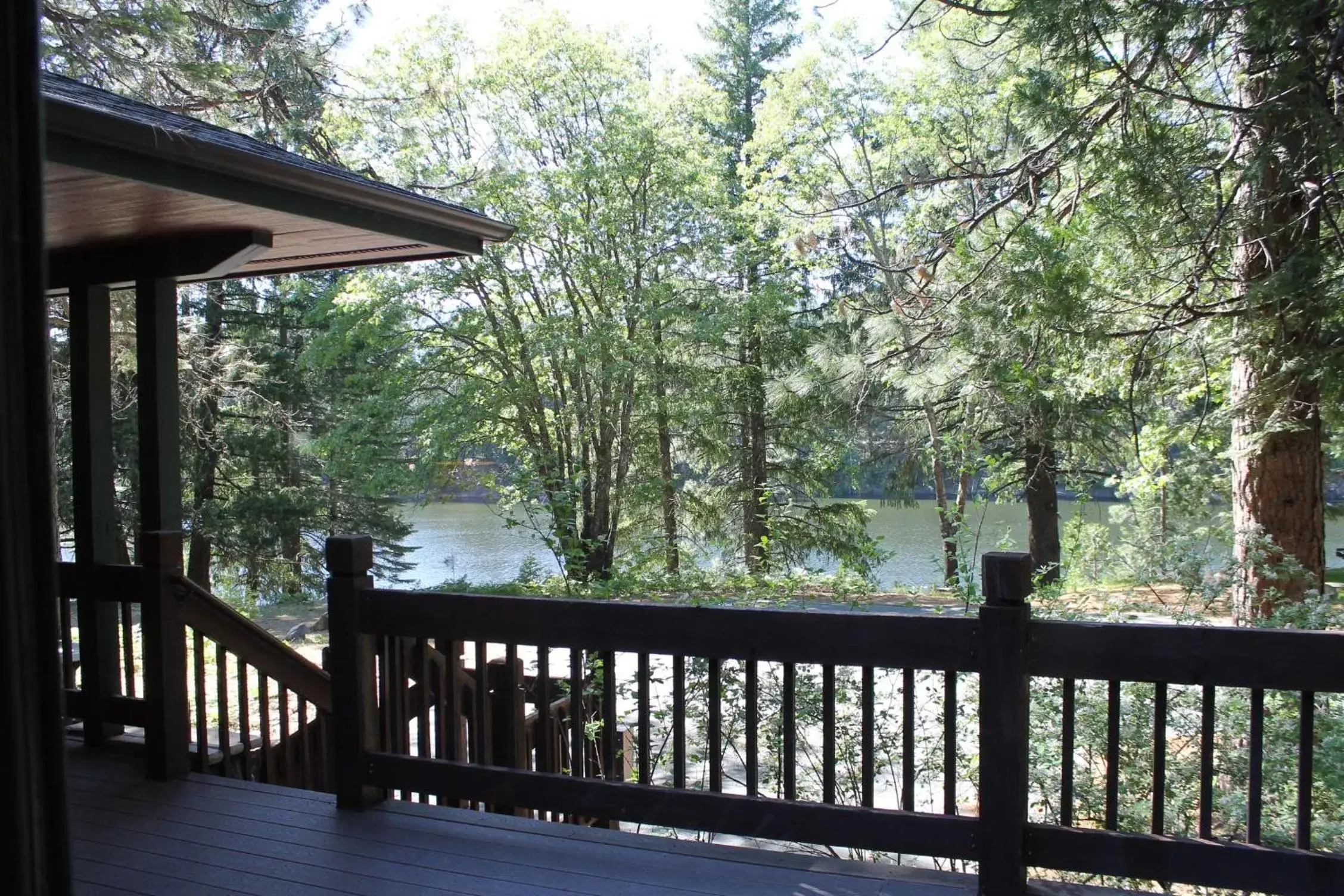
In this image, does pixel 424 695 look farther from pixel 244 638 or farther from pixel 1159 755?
pixel 1159 755

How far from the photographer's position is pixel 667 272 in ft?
53.0

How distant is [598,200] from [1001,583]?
45.0ft

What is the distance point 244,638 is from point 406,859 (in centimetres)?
152

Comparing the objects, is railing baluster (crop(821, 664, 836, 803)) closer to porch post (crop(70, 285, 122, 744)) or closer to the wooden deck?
the wooden deck

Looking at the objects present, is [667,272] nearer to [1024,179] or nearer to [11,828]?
[1024,179]

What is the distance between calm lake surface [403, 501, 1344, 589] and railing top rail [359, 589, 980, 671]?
40.2 feet

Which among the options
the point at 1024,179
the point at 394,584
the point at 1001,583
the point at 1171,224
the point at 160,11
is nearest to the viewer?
the point at 1001,583

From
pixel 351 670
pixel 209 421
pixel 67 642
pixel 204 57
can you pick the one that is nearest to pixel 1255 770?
pixel 351 670

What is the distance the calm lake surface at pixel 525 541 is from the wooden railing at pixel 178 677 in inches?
422

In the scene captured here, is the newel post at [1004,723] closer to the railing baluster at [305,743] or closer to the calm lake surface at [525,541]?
the railing baluster at [305,743]

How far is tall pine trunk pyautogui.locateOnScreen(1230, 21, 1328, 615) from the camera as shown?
5031 mm

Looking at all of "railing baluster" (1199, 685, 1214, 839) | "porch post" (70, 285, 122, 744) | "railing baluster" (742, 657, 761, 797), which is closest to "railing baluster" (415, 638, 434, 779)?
"railing baluster" (742, 657, 761, 797)

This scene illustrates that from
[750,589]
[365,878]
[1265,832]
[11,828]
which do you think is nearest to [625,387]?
[750,589]

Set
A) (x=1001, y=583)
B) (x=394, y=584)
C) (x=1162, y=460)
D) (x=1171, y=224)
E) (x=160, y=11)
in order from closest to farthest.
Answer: (x=1001, y=583), (x=1171, y=224), (x=160, y=11), (x=1162, y=460), (x=394, y=584)
